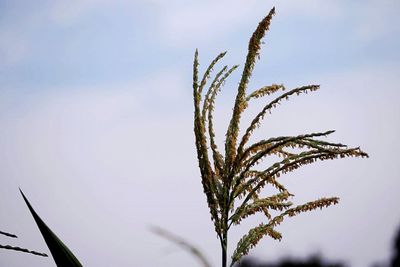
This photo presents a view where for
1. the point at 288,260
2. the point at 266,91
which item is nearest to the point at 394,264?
the point at 288,260

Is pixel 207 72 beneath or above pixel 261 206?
above

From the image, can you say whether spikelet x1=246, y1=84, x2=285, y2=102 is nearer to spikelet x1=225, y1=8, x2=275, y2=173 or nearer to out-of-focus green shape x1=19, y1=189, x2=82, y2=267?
spikelet x1=225, y1=8, x2=275, y2=173

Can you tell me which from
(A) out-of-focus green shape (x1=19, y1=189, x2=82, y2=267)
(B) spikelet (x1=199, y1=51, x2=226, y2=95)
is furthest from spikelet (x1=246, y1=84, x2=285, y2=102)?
(A) out-of-focus green shape (x1=19, y1=189, x2=82, y2=267)

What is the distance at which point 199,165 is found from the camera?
3.12 meters

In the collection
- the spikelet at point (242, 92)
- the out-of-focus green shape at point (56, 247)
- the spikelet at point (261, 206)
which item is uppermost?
the spikelet at point (242, 92)

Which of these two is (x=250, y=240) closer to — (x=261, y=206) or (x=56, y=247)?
(x=261, y=206)

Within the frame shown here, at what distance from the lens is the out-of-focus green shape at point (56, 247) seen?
101 inches

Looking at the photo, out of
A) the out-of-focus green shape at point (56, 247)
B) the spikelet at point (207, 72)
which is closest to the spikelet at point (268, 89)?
the spikelet at point (207, 72)

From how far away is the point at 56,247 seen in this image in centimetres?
260

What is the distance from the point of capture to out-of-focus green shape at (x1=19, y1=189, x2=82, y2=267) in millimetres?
2562

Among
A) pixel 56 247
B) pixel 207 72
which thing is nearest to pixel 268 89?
pixel 207 72

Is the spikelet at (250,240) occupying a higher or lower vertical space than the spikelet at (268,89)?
lower

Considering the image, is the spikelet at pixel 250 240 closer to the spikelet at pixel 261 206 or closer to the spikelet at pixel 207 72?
the spikelet at pixel 261 206

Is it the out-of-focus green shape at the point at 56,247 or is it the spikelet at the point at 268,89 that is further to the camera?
the spikelet at the point at 268,89
